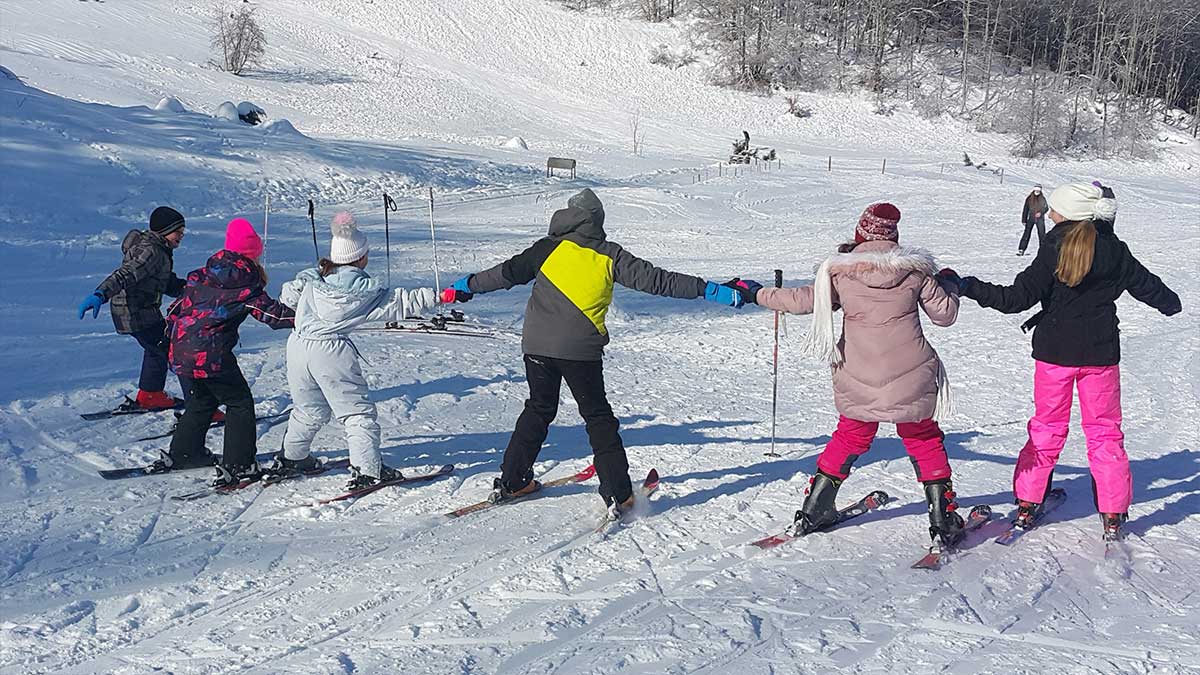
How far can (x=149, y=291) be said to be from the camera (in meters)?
6.95

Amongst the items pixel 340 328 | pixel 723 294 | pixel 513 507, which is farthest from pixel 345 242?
pixel 723 294

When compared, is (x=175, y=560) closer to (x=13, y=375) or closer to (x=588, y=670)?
(x=588, y=670)

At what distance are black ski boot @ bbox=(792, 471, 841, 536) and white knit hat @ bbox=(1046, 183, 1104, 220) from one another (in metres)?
1.77

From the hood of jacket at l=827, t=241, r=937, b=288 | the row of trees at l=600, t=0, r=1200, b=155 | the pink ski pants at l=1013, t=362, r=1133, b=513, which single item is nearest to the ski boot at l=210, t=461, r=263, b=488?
the hood of jacket at l=827, t=241, r=937, b=288

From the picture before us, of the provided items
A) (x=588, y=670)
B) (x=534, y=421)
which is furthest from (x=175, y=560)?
(x=588, y=670)

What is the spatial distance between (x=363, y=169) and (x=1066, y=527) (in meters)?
19.2

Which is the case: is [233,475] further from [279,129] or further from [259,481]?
[279,129]

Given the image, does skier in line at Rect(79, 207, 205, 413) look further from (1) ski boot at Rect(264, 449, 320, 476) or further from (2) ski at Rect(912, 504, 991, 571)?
(2) ski at Rect(912, 504, 991, 571)

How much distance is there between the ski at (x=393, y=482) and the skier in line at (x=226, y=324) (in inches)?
25.8

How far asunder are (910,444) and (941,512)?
0.38m

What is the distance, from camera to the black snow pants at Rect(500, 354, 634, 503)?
531 cm

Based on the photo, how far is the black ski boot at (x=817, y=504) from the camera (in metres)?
5.32

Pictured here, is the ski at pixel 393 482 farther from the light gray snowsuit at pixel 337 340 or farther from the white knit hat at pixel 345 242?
the white knit hat at pixel 345 242

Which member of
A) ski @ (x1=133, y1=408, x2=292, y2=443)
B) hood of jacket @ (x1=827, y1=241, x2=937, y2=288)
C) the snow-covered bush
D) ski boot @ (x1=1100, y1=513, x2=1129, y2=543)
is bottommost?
ski @ (x1=133, y1=408, x2=292, y2=443)
